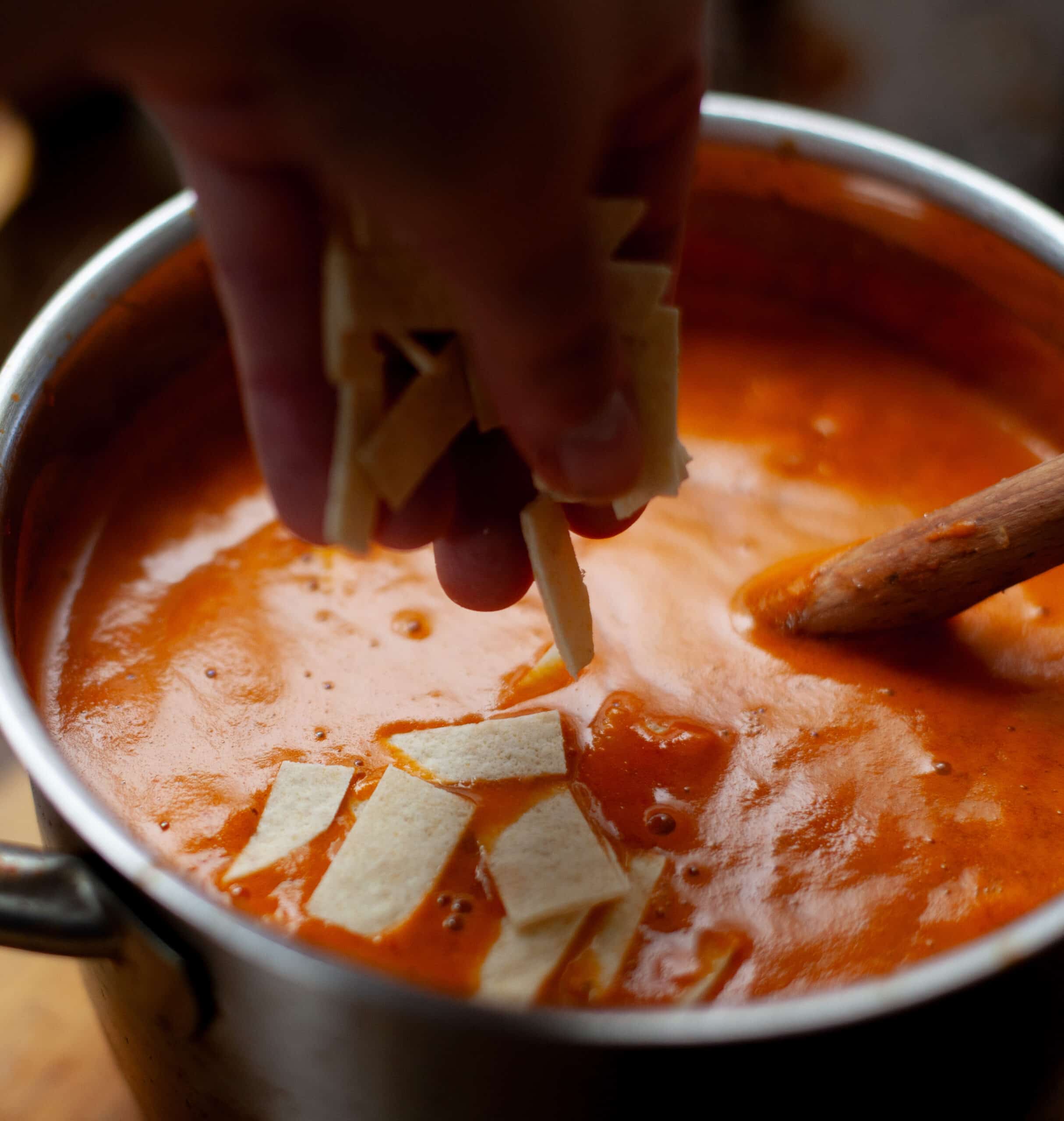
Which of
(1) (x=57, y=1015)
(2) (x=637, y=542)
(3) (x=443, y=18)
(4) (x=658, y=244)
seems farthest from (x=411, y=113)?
(1) (x=57, y=1015)

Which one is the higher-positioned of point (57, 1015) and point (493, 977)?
point (493, 977)

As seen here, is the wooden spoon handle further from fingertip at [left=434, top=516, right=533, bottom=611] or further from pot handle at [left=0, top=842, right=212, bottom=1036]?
pot handle at [left=0, top=842, right=212, bottom=1036]

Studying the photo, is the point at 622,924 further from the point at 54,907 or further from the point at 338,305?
the point at 338,305

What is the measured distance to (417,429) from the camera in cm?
78

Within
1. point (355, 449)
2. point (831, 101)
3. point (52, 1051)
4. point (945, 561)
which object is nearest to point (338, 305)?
point (355, 449)

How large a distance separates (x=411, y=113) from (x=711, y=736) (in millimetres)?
708

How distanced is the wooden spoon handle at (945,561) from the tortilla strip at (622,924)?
Result: 0.35 meters

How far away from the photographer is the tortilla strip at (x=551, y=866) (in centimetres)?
90

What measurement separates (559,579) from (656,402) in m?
0.17

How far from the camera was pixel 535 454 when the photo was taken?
0.74 meters

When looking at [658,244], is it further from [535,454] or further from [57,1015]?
[57,1015]

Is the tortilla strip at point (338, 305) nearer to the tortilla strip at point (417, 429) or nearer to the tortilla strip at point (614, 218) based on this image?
the tortilla strip at point (417, 429)

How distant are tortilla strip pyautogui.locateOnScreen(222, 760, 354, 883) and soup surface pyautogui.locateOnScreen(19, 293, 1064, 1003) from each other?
0.04 feet

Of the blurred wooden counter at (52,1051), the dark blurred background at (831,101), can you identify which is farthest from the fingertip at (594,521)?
the dark blurred background at (831,101)
